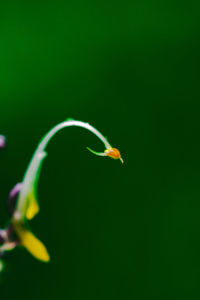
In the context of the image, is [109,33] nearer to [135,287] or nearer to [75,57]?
[75,57]

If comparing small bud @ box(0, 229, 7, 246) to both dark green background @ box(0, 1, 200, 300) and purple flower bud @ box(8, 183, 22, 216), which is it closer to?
purple flower bud @ box(8, 183, 22, 216)

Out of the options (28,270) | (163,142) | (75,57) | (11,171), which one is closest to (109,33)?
(75,57)

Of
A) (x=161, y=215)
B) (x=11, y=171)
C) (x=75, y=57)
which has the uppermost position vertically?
(x=75, y=57)

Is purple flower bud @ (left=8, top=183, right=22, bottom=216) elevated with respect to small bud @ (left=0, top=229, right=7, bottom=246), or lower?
elevated

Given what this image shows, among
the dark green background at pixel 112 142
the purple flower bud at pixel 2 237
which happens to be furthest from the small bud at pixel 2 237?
the dark green background at pixel 112 142

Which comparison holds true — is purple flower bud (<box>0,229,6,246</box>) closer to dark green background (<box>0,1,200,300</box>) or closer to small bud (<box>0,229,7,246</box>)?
small bud (<box>0,229,7,246</box>)

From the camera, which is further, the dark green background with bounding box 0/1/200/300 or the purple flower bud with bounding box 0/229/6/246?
the dark green background with bounding box 0/1/200/300

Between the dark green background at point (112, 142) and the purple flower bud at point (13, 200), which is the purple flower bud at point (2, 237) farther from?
the dark green background at point (112, 142)

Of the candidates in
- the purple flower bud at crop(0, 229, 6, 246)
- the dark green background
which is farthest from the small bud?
the dark green background
